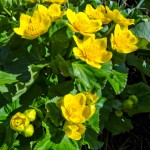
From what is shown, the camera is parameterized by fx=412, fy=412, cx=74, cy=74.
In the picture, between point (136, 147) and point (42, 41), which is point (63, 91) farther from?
point (136, 147)

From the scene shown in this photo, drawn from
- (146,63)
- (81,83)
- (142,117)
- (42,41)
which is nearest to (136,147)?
(142,117)

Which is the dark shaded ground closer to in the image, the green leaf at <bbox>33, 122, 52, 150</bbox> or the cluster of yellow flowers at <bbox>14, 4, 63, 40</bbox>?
the green leaf at <bbox>33, 122, 52, 150</bbox>

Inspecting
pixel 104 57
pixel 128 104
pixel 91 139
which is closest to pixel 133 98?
pixel 128 104

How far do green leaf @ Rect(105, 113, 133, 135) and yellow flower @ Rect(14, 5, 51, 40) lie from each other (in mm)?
686

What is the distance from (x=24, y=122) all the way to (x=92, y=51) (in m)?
0.41

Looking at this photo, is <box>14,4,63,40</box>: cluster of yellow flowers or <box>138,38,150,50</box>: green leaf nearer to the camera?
<box>14,4,63,40</box>: cluster of yellow flowers

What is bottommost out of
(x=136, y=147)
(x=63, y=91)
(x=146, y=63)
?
(x=136, y=147)

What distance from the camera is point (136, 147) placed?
2.49 meters

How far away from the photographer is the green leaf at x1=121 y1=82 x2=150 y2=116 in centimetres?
214

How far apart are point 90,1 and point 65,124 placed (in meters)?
0.79

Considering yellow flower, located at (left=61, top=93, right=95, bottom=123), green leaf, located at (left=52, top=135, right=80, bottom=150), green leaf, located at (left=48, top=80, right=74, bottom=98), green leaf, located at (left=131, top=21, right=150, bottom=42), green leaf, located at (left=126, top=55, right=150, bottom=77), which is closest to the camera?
yellow flower, located at (left=61, top=93, right=95, bottom=123)

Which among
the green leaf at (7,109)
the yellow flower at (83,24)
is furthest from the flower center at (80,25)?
the green leaf at (7,109)

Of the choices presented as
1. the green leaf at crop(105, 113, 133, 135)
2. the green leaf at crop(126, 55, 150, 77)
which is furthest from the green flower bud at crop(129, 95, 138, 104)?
the green leaf at crop(126, 55, 150, 77)

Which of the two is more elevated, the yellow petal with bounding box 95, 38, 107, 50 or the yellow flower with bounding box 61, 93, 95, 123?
the yellow petal with bounding box 95, 38, 107, 50
